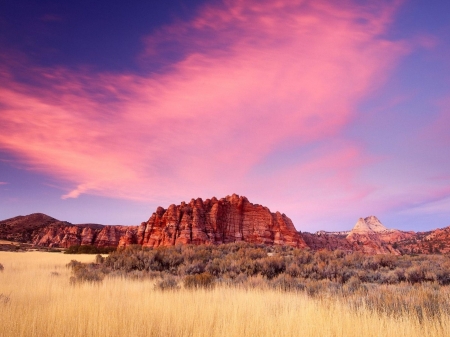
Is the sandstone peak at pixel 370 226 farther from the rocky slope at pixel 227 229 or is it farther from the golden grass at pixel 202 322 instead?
the golden grass at pixel 202 322

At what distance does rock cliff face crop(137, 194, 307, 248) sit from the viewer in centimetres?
6556

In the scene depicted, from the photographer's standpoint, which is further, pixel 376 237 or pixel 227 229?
pixel 376 237

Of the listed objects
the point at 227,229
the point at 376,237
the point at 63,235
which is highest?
the point at 227,229

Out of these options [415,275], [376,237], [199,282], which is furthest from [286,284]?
[376,237]

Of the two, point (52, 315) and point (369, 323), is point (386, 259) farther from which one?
point (52, 315)

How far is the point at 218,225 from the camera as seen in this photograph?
69188 millimetres

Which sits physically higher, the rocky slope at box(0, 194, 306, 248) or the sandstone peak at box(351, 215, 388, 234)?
the sandstone peak at box(351, 215, 388, 234)

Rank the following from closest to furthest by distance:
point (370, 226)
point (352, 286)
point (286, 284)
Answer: point (352, 286), point (286, 284), point (370, 226)

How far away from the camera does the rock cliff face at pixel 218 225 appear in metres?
65.6

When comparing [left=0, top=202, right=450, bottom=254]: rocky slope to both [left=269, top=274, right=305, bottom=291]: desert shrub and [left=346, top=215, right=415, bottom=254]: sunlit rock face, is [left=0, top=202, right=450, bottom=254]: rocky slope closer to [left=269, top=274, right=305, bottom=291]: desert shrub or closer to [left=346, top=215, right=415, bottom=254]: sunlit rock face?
[left=346, top=215, right=415, bottom=254]: sunlit rock face

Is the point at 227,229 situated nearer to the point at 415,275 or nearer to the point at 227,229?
the point at 227,229

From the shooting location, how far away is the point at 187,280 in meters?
10.2

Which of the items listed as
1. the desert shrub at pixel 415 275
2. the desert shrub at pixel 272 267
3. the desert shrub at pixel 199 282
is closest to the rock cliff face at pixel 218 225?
the desert shrub at pixel 272 267

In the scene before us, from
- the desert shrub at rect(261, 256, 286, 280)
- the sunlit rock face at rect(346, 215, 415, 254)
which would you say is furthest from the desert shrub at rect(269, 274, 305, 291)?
the sunlit rock face at rect(346, 215, 415, 254)
